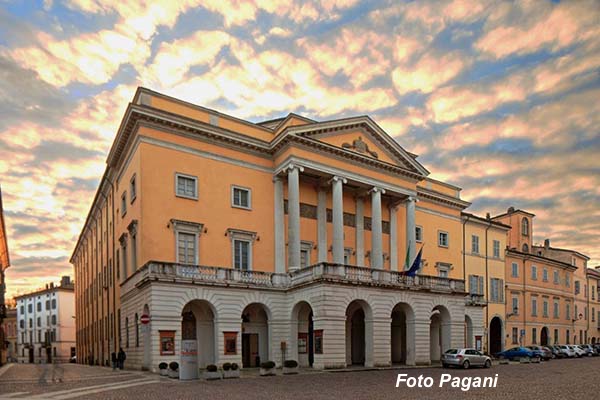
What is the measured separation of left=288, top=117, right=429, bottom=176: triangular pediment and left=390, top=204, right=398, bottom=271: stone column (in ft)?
11.4

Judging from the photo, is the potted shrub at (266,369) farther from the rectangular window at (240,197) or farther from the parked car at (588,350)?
the parked car at (588,350)

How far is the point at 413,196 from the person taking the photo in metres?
40.3

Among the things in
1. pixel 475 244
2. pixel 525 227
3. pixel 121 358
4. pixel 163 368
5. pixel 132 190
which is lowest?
pixel 121 358

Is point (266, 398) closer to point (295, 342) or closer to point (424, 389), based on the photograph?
point (424, 389)

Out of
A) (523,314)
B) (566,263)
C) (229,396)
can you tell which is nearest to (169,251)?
(229,396)

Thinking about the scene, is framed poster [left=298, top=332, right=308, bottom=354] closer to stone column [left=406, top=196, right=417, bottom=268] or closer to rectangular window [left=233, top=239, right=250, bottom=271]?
rectangular window [left=233, top=239, right=250, bottom=271]

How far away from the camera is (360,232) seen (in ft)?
128

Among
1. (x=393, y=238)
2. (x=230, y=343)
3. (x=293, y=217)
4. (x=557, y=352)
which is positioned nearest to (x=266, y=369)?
(x=230, y=343)

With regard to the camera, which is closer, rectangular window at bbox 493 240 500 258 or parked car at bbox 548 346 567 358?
parked car at bbox 548 346 567 358

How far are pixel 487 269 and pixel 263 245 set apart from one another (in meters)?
26.2

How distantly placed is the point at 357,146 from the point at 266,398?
23014mm

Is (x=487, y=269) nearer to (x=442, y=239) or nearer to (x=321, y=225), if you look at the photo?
(x=442, y=239)

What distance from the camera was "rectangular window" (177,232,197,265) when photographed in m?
30.7

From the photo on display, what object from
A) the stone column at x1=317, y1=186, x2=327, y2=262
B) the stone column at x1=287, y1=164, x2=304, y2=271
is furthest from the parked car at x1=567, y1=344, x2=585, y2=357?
the stone column at x1=287, y1=164, x2=304, y2=271
